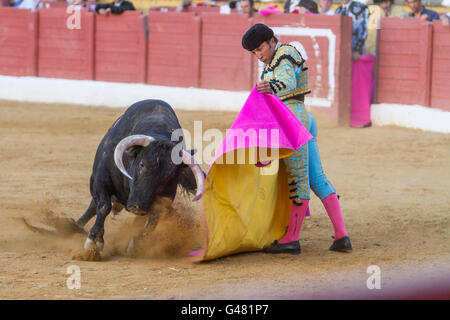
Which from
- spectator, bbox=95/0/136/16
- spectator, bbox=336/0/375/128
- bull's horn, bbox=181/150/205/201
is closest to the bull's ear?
bull's horn, bbox=181/150/205/201

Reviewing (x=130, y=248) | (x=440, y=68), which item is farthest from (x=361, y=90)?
(x=130, y=248)

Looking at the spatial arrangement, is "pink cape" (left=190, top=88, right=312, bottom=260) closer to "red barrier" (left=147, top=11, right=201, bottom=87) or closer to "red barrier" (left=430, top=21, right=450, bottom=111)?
"red barrier" (left=430, top=21, right=450, bottom=111)

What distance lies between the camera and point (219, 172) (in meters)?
4.17

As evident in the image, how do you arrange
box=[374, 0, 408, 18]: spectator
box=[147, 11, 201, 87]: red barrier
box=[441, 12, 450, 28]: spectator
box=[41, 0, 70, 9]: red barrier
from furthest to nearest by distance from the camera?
box=[41, 0, 70, 9]: red barrier
box=[147, 11, 201, 87]: red barrier
box=[374, 0, 408, 18]: spectator
box=[441, 12, 450, 28]: spectator

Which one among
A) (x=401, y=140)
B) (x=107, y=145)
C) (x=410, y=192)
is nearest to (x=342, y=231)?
(x=107, y=145)

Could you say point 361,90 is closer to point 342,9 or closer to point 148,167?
point 342,9

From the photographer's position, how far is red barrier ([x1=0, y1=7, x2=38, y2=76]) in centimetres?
1177

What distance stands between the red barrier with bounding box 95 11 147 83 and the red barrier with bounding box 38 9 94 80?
0.12 meters

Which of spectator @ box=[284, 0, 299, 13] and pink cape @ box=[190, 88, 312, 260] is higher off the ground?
spectator @ box=[284, 0, 299, 13]

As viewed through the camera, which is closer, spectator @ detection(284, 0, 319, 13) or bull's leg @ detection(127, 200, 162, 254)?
bull's leg @ detection(127, 200, 162, 254)

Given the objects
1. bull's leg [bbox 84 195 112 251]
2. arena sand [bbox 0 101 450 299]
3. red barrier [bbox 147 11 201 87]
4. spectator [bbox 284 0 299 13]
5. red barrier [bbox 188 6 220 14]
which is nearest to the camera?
arena sand [bbox 0 101 450 299]

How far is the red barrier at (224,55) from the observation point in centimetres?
999

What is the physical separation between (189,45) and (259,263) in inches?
267

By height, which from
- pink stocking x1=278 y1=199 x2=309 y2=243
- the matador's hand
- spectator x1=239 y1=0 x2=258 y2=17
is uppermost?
spectator x1=239 y1=0 x2=258 y2=17
